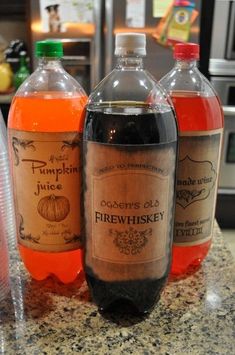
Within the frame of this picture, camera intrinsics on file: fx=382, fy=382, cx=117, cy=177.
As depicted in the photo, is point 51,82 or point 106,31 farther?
point 106,31

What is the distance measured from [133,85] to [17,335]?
1.17ft

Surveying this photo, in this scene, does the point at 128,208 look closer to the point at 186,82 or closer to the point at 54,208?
the point at 54,208

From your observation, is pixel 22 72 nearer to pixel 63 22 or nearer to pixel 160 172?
pixel 63 22

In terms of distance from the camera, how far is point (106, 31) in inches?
76.3

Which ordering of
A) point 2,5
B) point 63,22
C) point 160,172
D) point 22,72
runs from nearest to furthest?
point 160,172, point 63,22, point 22,72, point 2,5

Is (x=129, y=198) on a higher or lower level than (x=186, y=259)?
higher

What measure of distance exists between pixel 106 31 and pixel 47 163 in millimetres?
1613

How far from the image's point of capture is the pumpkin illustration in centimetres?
51

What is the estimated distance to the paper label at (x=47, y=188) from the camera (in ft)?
1.62

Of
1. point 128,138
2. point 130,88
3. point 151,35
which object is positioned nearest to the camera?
point 128,138

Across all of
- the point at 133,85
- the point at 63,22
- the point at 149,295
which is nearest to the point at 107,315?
the point at 149,295

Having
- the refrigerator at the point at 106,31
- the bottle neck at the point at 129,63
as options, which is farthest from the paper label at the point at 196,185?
the refrigerator at the point at 106,31

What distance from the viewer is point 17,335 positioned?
454 mm

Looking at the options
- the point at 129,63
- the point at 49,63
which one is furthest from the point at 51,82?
the point at 129,63
